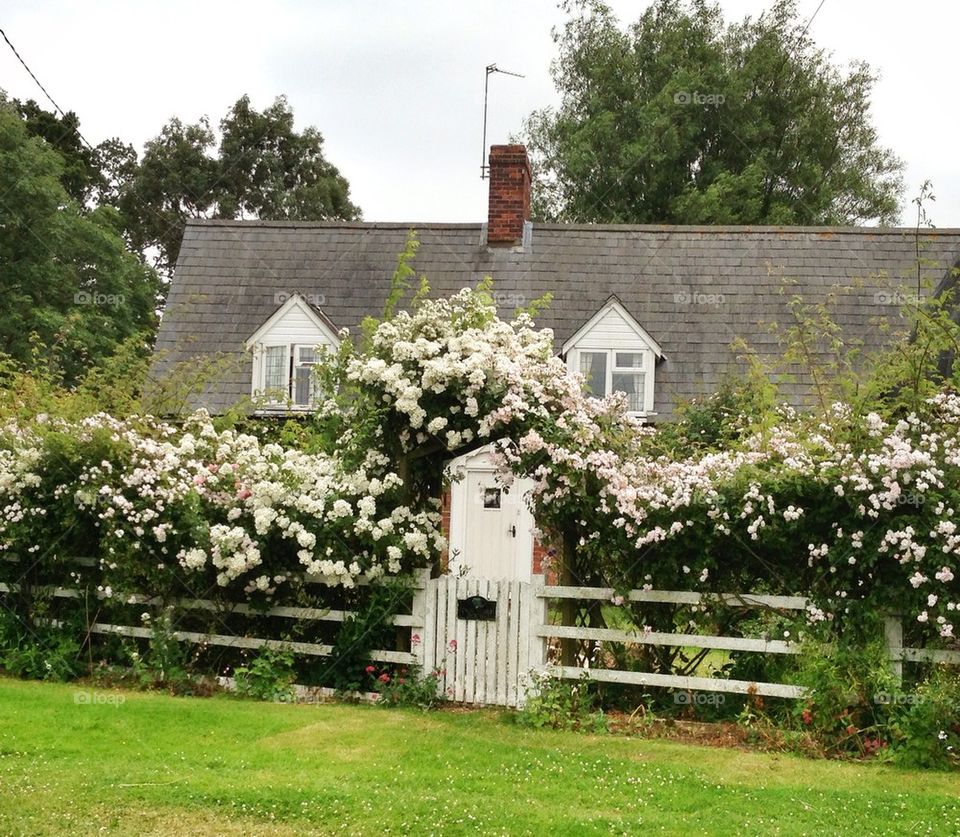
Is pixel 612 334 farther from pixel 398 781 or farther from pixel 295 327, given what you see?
pixel 398 781

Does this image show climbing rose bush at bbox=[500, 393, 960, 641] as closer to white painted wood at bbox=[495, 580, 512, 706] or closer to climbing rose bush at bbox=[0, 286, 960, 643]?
climbing rose bush at bbox=[0, 286, 960, 643]

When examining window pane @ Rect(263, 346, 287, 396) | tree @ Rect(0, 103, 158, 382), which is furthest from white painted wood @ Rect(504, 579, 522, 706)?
tree @ Rect(0, 103, 158, 382)

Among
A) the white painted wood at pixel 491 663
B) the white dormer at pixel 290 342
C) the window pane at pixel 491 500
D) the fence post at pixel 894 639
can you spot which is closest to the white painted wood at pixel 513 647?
the white painted wood at pixel 491 663

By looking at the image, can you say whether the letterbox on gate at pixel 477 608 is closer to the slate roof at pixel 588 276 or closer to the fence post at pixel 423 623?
the fence post at pixel 423 623

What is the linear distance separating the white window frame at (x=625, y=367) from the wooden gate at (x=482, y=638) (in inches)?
435

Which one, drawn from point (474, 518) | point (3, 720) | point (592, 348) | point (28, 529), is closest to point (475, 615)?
point (3, 720)

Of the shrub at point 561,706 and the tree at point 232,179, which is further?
the tree at point 232,179

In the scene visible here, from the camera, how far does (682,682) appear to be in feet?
30.9

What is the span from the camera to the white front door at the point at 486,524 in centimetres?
2011

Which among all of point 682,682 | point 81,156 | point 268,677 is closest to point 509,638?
point 682,682

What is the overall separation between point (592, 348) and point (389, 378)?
457 inches

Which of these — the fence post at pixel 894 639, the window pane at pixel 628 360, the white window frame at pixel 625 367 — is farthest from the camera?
the window pane at pixel 628 360

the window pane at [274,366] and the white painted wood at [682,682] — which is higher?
the window pane at [274,366]

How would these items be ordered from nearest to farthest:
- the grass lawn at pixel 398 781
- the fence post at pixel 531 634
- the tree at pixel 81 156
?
1. the grass lawn at pixel 398 781
2. the fence post at pixel 531 634
3. the tree at pixel 81 156
